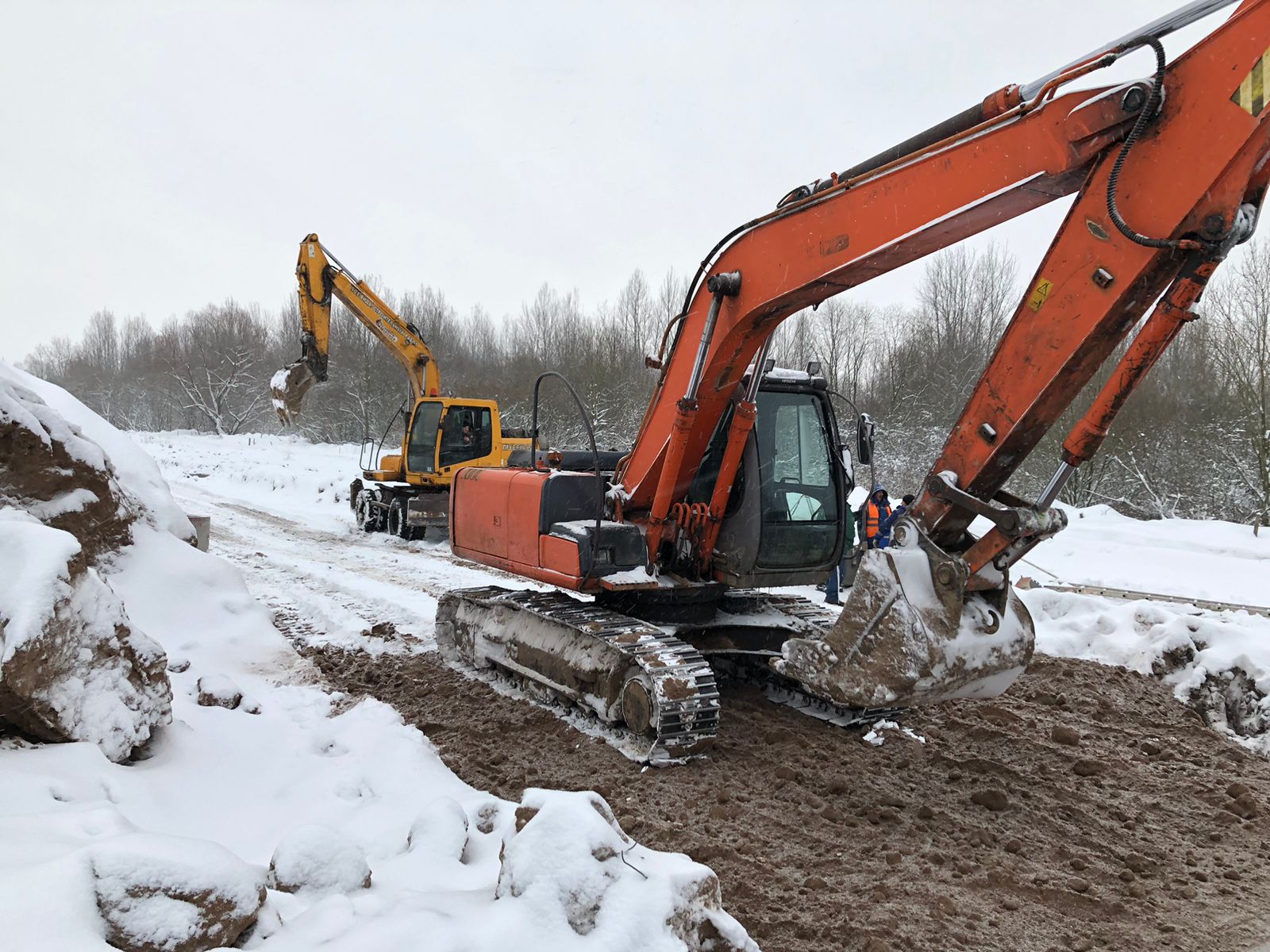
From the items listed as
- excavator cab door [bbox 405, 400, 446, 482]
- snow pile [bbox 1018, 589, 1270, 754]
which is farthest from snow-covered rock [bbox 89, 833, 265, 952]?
excavator cab door [bbox 405, 400, 446, 482]

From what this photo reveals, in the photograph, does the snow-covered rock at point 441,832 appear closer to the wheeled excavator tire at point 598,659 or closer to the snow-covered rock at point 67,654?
the snow-covered rock at point 67,654

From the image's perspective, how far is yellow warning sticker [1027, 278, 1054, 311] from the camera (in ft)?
12.1

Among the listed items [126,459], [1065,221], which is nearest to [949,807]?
[1065,221]

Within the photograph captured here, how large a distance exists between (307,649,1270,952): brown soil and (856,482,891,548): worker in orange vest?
11.6ft

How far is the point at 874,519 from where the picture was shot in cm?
974

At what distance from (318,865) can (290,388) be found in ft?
41.6

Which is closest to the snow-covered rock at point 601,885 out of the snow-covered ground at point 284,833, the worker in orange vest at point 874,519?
the snow-covered ground at point 284,833

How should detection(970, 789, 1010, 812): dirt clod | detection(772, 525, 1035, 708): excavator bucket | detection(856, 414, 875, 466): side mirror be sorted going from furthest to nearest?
1. detection(856, 414, 875, 466): side mirror
2. detection(970, 789, 1010, 812): dirt clod
3. detection(772, 525, 1035, 708): excavator bucket

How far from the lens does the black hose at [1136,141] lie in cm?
328

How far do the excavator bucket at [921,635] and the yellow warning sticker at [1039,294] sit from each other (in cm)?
116

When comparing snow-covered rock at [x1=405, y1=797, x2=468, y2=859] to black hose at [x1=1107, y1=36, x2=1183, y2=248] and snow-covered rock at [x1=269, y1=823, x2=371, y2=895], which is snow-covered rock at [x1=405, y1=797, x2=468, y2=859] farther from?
black hose at [x1=1107, y1=36, x2=1183, y2=248]

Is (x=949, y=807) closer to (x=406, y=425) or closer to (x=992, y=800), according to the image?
(x=992, y=800)

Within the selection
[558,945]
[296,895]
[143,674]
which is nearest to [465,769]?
[143,674]

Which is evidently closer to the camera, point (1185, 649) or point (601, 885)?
point (601, 885)
